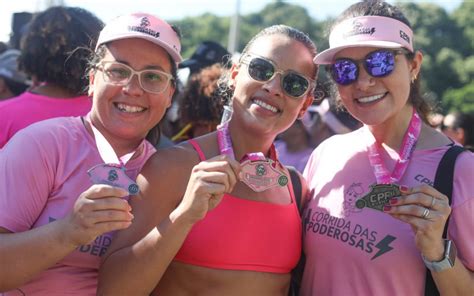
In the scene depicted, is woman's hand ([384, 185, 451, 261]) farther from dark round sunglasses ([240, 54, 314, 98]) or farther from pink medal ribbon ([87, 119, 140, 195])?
pink medal ribbon ([87, 119, 140, 195])

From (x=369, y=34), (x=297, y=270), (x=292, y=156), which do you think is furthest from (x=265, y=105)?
(x=292, y=156)

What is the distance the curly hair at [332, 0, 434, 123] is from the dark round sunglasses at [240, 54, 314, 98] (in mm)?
451

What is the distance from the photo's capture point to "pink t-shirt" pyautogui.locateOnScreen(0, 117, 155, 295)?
225 centimetres

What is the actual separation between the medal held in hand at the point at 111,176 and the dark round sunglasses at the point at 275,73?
0.89 metres

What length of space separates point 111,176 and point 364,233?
1218 mm

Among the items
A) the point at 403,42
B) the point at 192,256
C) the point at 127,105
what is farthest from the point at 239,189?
the point at 403,42

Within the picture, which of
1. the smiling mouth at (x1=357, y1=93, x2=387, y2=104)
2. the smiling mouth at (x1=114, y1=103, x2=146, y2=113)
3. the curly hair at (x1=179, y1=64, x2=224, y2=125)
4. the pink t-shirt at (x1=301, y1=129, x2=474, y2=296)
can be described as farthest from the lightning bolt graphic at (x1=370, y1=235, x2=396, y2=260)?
the curly hair at (x1=179, y1=64, x2=224, y2=125)

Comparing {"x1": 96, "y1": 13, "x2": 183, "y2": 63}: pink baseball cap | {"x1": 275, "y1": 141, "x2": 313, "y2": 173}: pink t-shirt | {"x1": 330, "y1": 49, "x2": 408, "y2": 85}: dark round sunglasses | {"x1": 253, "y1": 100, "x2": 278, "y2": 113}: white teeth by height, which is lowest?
{"x1": 275, "y1": 141, "x2": 313, "y2": 173}: pink t-shirt

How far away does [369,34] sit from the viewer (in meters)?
2.73

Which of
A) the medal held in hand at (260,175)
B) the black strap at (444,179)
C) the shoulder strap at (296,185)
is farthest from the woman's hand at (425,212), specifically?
the shoulder strap at (296,185)

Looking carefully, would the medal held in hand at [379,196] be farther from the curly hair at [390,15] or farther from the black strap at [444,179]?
the curly hair at [390,15]

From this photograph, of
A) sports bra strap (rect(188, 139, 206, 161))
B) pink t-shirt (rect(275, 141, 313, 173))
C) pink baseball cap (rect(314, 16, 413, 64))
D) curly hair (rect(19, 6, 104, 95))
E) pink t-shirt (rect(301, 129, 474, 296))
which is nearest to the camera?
pink t-shirt (rect(301, 129, 474, 296))

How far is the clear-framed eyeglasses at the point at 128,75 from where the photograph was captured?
2.56 meters

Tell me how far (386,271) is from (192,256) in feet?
2.90
